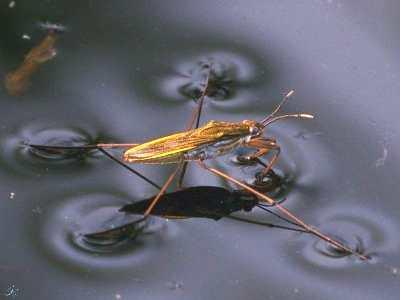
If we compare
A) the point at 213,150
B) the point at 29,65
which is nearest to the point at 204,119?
the point at 213,150

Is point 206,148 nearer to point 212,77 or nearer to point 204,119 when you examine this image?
point 204,119

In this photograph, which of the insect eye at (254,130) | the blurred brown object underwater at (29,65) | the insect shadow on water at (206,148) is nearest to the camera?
the insect shadow on water at (206,148)

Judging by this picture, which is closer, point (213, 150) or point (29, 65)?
point (213, 150)

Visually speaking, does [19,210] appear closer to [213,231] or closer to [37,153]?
[37,153]

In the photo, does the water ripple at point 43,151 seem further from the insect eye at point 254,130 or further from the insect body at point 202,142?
the insect eye at point 254,130

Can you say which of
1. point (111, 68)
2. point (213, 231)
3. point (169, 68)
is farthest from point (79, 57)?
point (213, 231)

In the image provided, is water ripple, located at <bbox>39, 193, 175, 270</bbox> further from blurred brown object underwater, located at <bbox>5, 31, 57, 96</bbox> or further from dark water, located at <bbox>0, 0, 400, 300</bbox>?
blurred brown object underwater, located at <bbox>5, 31, 57, 96</bbox>

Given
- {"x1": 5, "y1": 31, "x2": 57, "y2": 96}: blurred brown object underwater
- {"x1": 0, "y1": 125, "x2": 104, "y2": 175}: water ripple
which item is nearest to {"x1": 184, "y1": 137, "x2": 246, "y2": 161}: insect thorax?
{"x1": 0, "y1": 125, "x2": 104, "y2": 175}: water ripple

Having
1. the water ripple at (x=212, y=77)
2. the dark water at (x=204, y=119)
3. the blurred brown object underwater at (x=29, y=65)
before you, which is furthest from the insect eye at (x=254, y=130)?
the blurred brown object underwater at (x=29, y=65)
